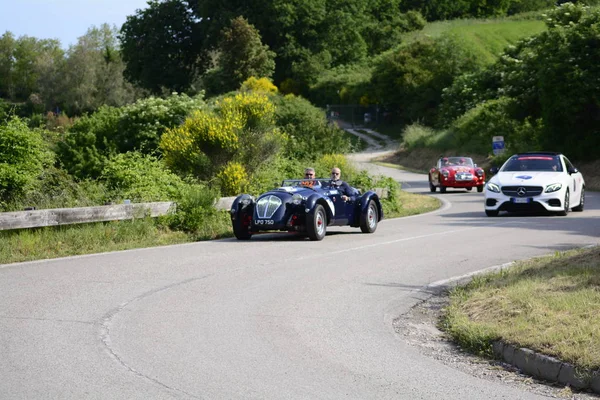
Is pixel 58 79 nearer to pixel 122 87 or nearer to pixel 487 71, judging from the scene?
pixel 122 87

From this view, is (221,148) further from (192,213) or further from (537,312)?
(537,312)

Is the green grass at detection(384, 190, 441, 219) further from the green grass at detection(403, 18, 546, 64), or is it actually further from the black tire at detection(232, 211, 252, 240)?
the green grass at detection(403, 18, 546, 64)

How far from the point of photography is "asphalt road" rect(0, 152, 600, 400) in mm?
7348

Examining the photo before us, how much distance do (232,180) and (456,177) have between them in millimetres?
16726

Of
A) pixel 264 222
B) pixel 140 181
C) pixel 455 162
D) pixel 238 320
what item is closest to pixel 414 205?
pixel 455 162

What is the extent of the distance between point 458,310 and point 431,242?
7.55 metres

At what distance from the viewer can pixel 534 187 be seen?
932 inches

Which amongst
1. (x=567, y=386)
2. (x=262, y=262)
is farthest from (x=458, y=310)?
(x=262, y=262)

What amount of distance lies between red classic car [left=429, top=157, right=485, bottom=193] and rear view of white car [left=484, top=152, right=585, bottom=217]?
13.1 metres

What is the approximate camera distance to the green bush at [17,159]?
21734mm

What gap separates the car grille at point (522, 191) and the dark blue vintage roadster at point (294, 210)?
5.92 metres

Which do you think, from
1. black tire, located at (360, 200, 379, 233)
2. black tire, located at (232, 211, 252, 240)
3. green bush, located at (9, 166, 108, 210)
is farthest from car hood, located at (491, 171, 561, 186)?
green bush, located at (9, 166, 108, 210)

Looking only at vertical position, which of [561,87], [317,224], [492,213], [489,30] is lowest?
[492,213]

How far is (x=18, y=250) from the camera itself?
1586 centimetres
